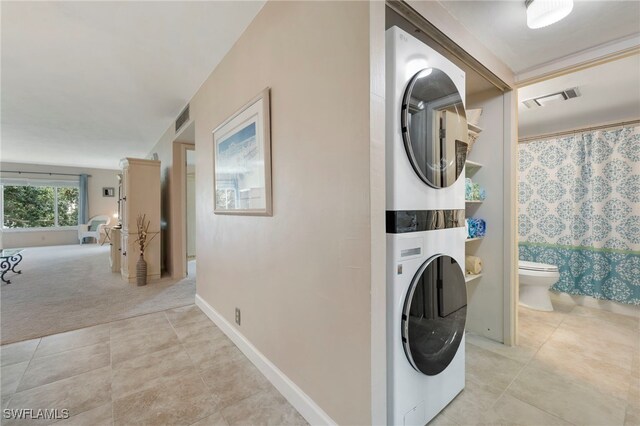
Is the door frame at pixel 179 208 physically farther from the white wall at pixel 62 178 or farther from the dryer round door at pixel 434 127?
the white wall at pixel 62 178

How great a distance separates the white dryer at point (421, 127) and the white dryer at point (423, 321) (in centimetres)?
18

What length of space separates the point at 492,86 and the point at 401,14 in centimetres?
130

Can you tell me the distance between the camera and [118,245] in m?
4.54

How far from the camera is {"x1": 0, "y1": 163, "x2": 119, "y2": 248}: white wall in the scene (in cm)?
727

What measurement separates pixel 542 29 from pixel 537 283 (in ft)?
7.83

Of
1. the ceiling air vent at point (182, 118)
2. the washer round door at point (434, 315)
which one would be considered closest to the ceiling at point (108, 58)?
the ceiling air vent at point (182, 118)

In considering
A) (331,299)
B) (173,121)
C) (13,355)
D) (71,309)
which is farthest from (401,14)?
(71,309)

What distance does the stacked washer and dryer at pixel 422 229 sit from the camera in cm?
110

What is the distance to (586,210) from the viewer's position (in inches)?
116

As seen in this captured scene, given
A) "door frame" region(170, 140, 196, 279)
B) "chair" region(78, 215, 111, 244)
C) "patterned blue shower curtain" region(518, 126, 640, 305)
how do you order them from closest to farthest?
"patterned blue shower curtain" region(518, 126, 640, 305) < "door frame" region(170, 140, 196, 279) < "chair" region(78, 215, 111, 244)

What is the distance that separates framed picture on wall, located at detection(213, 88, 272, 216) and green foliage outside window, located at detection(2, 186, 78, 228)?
29.6ft

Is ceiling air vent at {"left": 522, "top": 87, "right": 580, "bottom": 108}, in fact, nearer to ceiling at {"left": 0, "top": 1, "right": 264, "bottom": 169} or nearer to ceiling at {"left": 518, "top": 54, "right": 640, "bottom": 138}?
ceiling at {"left": 518, "top": 54, "right": 640, "bottom": 138}

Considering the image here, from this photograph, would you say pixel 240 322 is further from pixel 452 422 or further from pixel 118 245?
pixel 118 245

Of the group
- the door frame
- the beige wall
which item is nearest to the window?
the door frame
